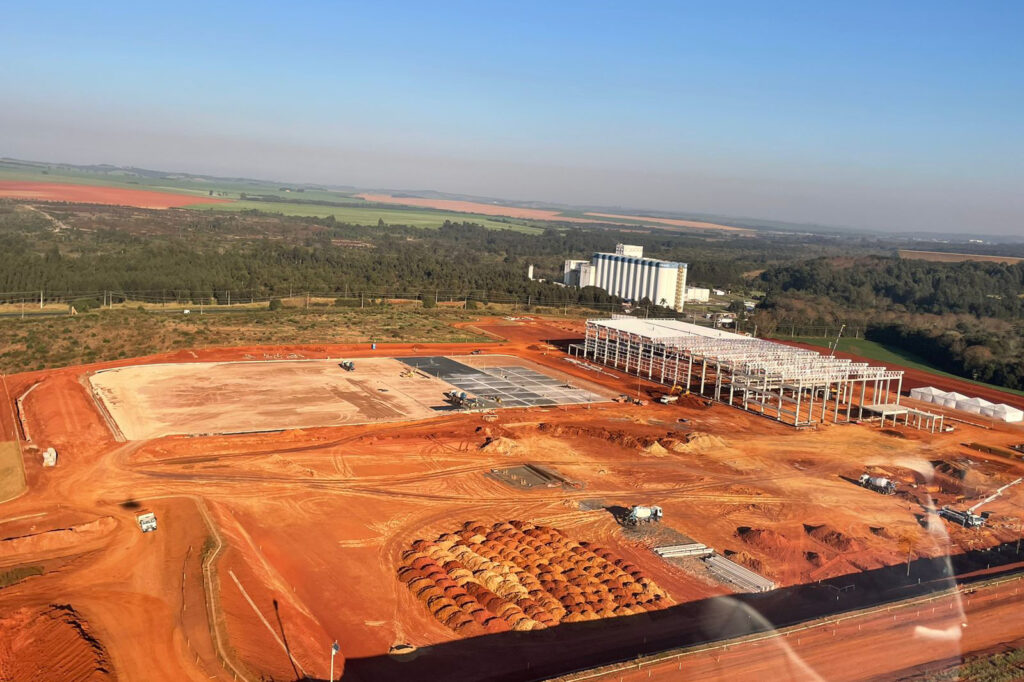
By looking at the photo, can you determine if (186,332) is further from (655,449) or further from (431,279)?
(431,279)

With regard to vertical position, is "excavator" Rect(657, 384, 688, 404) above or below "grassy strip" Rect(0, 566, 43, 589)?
above

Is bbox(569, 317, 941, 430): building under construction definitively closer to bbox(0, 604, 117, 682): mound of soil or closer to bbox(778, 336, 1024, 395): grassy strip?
bbox(778, 336, 1024, 395): grassy strip

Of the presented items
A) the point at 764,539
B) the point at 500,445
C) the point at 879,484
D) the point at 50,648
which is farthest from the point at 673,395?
the point at 50,648

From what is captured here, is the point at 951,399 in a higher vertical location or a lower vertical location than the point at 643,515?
higher

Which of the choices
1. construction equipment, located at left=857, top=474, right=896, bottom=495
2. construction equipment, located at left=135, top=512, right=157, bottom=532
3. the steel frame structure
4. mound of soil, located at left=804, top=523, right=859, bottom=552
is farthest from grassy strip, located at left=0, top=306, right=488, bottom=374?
mound of soil, located at left=804, top=523, right=859, bottom=552

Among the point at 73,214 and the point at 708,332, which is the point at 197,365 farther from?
the point at 73,214

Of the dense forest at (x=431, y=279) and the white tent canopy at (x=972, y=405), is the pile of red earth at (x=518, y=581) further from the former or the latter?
the dense forest at (x=431, y=279)
